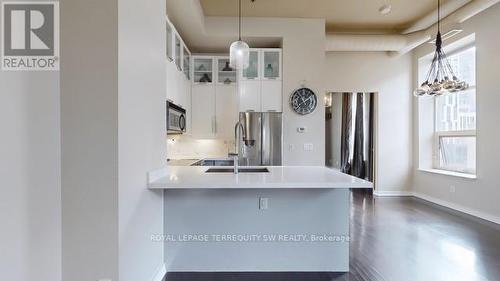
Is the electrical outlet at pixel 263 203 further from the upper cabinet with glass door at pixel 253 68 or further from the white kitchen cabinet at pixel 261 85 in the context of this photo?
the upper cabinet with glass door at pixel 253 68

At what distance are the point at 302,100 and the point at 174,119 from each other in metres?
2.25

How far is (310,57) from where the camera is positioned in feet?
16.7

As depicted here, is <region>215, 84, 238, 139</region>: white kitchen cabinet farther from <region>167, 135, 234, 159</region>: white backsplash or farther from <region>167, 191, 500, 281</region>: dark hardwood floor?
<region>167, 191, 500, 281</region>: dark hardwood floor

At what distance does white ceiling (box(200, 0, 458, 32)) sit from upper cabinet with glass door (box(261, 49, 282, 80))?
23.1 inches

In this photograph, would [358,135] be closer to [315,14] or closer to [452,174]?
[452,174]

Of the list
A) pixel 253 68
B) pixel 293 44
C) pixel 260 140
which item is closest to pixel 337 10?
pixel 293 44

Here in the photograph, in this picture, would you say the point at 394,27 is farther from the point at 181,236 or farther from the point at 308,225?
the point at 181,236

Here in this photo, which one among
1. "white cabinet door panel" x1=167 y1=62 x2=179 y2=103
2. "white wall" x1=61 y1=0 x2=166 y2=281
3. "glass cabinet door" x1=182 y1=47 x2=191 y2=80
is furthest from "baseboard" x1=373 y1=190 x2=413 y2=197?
"white wall" x1=61 y1=0 x2=166 y2=281

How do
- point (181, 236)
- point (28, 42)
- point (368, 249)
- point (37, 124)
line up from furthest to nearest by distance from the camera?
→ point (368, 249) → point (181, 236) → point (28, 42) → point (37, 124)

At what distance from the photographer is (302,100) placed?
200 inches

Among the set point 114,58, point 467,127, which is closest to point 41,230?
point 114,58

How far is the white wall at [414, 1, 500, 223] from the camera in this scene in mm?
4277

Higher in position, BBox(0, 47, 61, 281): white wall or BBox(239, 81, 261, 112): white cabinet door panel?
BBox(239, 81, 261, 112): white cabinet door panel

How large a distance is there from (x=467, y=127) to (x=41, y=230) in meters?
5.95
